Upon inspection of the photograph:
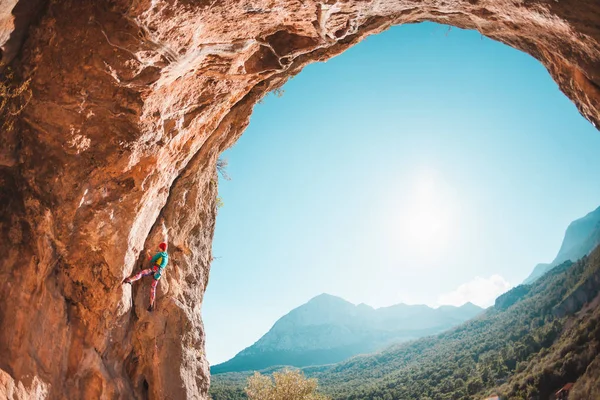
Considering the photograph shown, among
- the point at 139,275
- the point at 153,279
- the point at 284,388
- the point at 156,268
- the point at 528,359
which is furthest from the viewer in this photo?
the point at 528,359

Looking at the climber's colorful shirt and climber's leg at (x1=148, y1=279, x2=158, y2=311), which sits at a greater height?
the climber's colorful shirt

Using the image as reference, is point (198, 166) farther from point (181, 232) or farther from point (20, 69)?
point (20, 69)

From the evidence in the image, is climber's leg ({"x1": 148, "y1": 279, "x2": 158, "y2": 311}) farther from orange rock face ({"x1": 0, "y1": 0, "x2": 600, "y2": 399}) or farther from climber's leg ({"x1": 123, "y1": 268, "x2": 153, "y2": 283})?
climber's leg ({"x1": 123, "y1": 268, "x2": 153, "y2": 283})

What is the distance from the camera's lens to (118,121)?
6.79m

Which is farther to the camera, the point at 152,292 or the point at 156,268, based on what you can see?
the point at 152,292

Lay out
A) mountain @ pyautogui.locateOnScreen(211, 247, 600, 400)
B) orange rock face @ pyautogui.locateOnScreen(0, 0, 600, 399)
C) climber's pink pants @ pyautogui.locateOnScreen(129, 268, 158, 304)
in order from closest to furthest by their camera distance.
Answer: orange rock face @ pyautogui.locateOnScreen(0, 0, 600, 399) < climber's pink pants @ pyautogui.locateOnScreen(129, 268, 158, 304) < mountain @ pyautogui.locateOnScreen(211, 247, 600, 400)

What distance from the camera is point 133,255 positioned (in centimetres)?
883

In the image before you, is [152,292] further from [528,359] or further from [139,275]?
[528,359]

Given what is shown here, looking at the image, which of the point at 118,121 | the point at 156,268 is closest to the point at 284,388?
the point at 156,268

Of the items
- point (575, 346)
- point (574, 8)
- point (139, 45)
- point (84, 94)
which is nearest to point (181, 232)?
point (84, 94)

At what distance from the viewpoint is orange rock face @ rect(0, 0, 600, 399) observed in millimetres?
5602

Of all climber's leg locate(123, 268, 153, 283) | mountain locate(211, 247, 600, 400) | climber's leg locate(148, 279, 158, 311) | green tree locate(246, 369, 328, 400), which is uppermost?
climber's leg locate(123, 268, 153, 283)

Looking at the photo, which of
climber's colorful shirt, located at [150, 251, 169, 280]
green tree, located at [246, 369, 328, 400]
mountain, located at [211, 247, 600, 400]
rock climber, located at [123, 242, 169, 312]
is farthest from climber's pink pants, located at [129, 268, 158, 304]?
mountain, located at [211, 247, 600, 400]

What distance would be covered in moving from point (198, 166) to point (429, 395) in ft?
158
